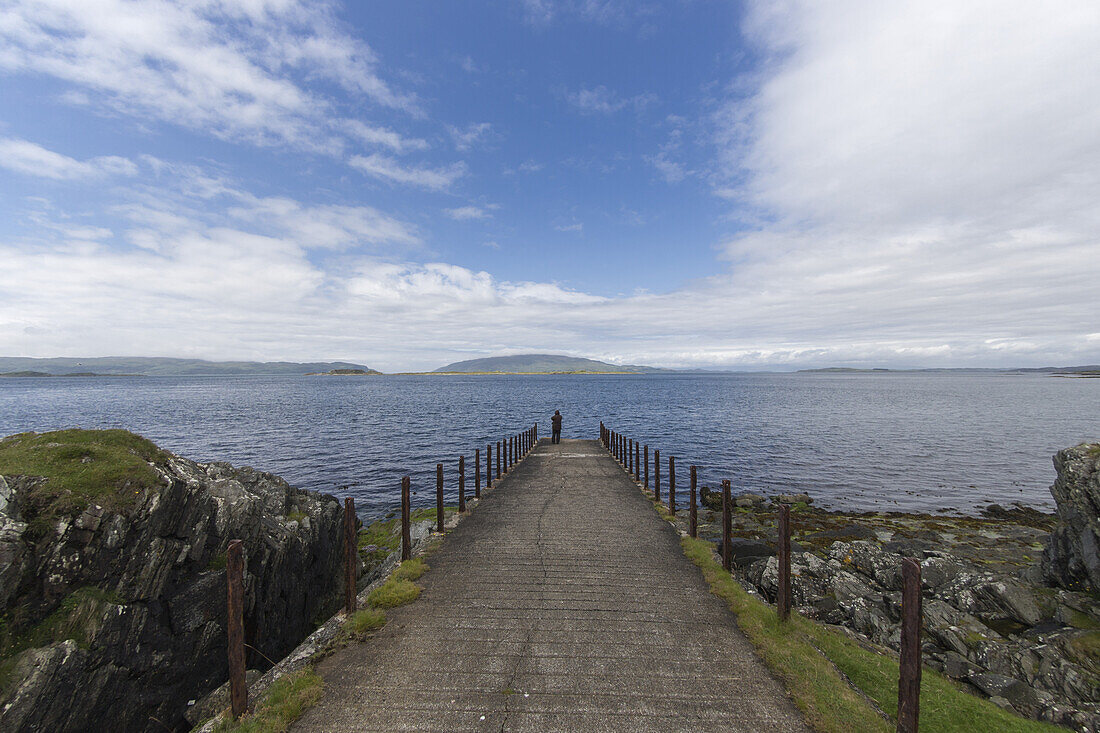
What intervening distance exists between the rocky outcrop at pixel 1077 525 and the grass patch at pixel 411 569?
14.4m

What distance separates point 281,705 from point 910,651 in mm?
6253

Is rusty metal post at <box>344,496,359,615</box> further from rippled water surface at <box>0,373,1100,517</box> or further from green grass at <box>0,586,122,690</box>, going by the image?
rippled water surface at <box>0,373,1100,517</box>

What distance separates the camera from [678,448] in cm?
3553

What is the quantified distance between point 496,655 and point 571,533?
4966 millimetres

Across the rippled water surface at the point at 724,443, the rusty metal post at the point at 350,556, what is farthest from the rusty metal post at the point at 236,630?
the rippled water surface at the point at 724,443

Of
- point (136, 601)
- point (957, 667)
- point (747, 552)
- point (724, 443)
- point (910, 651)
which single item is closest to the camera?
point (910, 651)

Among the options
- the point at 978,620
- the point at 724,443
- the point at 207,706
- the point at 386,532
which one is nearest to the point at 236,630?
the point at 207,706

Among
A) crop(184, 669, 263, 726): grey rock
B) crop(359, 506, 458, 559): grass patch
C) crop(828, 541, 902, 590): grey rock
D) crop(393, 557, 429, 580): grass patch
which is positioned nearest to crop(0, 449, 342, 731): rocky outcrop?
crop(184, 669, 263, 726): grey rock

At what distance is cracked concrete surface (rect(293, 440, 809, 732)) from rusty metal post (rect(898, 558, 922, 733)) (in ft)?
3.09

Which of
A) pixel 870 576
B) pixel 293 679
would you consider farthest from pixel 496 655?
pixel 870 576

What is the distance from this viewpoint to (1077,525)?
10.9 metres

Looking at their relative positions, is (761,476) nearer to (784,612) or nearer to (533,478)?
(533,478)

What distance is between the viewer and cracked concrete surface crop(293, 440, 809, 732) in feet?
15.3

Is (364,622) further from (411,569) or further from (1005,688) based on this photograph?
(1005,688)
